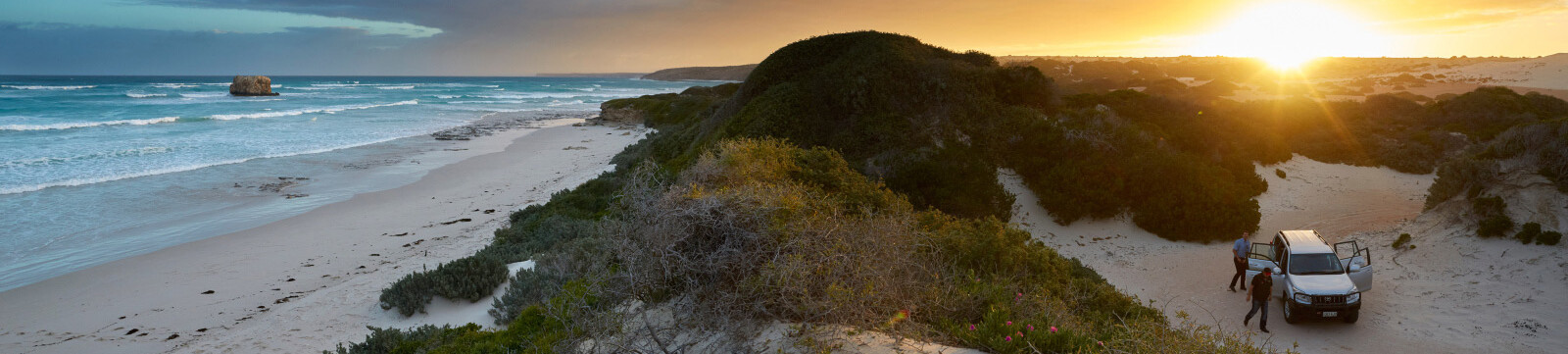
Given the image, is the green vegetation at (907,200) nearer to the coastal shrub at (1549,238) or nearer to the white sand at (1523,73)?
the coastal shrub at (1549,238)

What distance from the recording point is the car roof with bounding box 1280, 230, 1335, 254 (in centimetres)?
952

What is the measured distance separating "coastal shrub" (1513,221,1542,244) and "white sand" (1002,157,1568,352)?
0.12m

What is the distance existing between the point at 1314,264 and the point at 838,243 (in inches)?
321

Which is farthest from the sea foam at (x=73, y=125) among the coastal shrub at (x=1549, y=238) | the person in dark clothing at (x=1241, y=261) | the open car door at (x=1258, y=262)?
the coastal shrub at (x=1549, y=238)

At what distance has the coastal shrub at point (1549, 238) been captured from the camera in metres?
10.3

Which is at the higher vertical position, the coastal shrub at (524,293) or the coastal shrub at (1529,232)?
the coastal shrub at (524,293)

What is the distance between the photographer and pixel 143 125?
114 feet

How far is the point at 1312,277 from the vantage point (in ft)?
30.1

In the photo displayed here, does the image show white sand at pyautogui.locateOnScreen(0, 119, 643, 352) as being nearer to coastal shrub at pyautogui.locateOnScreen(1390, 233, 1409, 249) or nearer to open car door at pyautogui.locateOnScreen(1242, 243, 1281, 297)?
open car door at pyautogui.locateOnScreen(1242, 243, 1281, 297)

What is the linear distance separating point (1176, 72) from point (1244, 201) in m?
54.9

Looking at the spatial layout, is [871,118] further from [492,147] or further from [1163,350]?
[492,147]

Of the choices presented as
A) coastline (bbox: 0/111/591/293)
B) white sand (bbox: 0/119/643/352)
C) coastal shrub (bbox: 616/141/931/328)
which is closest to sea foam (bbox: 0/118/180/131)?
coastline (bbox: 0/111/591/293)

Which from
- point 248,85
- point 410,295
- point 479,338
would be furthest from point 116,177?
point 248,85

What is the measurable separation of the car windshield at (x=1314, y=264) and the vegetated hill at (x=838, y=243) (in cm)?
287
